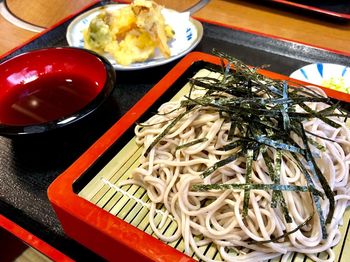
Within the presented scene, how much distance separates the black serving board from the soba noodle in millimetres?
319

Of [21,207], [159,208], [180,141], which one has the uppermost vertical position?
[180,141]

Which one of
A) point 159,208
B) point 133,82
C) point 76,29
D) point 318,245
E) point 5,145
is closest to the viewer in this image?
point 318,245

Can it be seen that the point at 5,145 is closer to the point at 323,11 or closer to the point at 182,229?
the point at 182,229

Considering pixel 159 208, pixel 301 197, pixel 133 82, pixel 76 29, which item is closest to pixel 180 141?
pixel 159 208

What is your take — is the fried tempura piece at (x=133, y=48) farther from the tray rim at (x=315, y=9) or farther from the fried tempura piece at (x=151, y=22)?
the tray rim at (x=315, y=9)

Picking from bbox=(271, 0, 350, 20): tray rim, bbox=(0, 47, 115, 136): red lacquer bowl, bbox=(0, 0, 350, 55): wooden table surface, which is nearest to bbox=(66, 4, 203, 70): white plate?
bbox=(0, 47, 115, 136): red lacquer bowl

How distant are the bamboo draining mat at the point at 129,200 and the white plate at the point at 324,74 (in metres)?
0.70

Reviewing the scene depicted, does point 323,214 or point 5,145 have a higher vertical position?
point 323,214

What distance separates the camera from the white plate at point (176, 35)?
1.73 m

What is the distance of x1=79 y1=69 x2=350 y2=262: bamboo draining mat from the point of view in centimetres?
100

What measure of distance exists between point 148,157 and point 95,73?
52 centimetres

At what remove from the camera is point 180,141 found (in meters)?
1.19

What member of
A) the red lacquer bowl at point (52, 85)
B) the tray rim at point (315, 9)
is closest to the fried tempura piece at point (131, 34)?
the red lacquer bowl at point (52, 85)

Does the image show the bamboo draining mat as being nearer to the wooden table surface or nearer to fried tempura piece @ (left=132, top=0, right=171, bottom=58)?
fried tempura piece @ (left=132, top=0, right=171, bottom=58)
